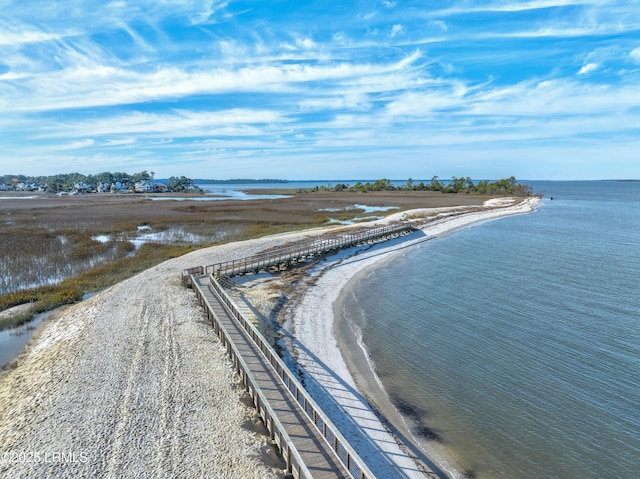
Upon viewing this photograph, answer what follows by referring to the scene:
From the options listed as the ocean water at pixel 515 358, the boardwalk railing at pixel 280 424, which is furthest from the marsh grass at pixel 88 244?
the ocean water at pixel 515 358

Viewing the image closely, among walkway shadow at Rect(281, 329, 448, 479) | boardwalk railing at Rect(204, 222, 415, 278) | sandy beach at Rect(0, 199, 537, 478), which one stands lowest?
walkway shadow at Rect(281, 329, 448, 479)

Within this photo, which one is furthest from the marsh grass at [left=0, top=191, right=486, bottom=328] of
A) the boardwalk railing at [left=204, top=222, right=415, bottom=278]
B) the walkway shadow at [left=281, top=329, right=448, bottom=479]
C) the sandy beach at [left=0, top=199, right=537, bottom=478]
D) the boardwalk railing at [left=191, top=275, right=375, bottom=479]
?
the walkway shadow at [left=281, top=329, right=448, bottom=479]

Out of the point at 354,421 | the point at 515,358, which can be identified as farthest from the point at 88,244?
the point at 515,358

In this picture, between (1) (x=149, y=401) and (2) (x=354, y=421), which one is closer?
(1) (x=149, y=401)

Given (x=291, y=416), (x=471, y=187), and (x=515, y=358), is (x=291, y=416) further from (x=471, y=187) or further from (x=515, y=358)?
(x=471, y=187)

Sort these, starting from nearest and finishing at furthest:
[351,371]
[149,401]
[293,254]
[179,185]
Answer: [149,401] < [351,371] < [293,254] < [179,185]

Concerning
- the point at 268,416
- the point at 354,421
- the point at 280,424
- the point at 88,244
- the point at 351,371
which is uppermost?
the point at 88,244

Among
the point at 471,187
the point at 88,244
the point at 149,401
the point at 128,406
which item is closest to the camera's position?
the point at 128,406

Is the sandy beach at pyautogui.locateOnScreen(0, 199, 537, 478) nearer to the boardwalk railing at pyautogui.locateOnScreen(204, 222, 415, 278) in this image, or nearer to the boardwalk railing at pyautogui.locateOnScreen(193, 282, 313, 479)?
the boardwalk railing at pyautogui.locateOnScreen(193, 282, 313, 479)
